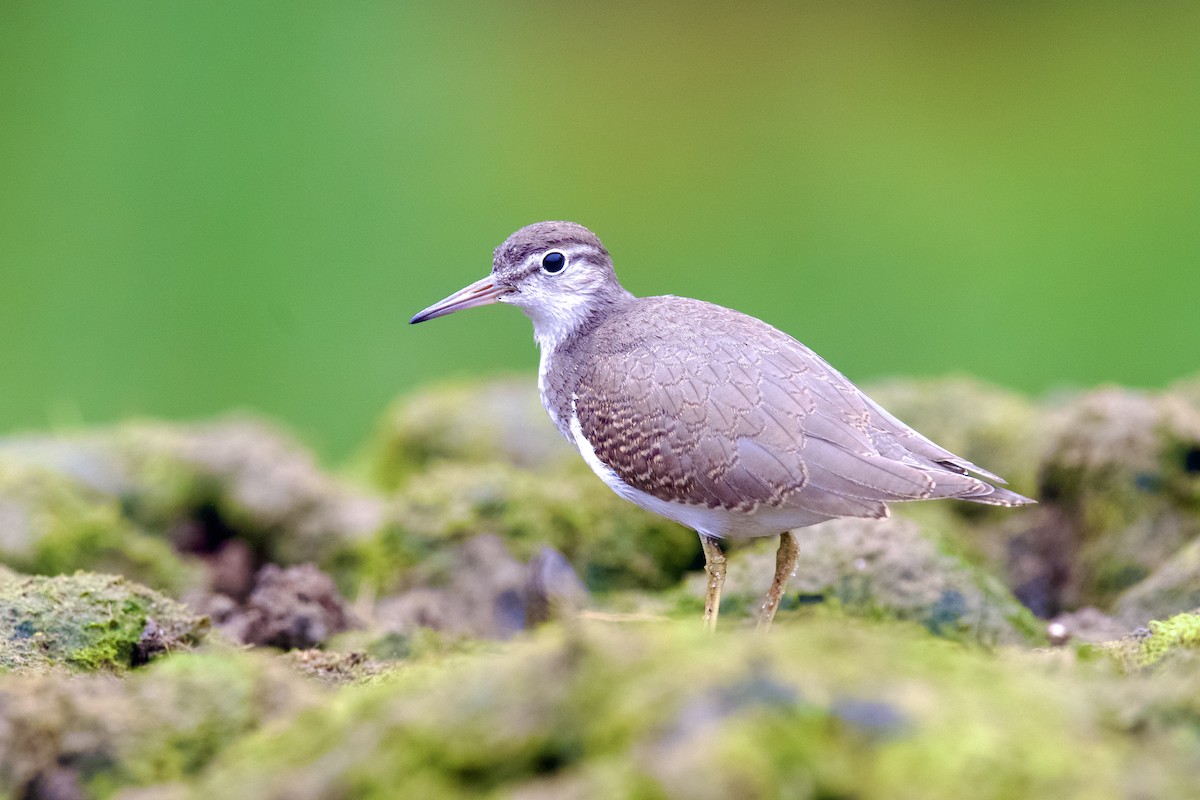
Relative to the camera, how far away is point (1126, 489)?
20.5ft

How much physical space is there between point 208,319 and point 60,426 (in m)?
2.87

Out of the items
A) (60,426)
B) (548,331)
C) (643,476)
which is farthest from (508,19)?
(643,476)

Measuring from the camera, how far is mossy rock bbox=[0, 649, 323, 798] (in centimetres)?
312

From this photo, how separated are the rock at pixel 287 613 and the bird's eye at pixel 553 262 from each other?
1742 millimetres

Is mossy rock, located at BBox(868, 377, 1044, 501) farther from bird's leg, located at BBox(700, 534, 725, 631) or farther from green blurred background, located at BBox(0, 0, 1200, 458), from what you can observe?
green blurred background, located at BBox(0, 0, 1200, 458)

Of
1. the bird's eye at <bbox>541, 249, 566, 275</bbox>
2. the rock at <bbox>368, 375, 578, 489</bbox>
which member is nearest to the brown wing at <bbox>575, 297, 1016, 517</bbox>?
the bird's eye at <bbox>541, 249, 566, 275</bbox>

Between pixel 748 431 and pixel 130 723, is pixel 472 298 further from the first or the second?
pixel 130 723

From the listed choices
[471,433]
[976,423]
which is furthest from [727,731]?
[471,433]

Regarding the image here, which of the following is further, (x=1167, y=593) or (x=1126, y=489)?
(x=1126, y=489)

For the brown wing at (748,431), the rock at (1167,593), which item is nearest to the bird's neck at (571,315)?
the brown wing at (748,431)

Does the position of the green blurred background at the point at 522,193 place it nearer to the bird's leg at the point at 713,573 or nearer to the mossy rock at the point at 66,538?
the mossy rock at the point at 66,538

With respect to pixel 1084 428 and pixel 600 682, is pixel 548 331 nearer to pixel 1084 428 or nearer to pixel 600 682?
pixel 1084 428

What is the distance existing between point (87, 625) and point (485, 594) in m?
2.07

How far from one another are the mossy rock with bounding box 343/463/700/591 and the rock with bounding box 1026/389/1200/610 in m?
1.81
